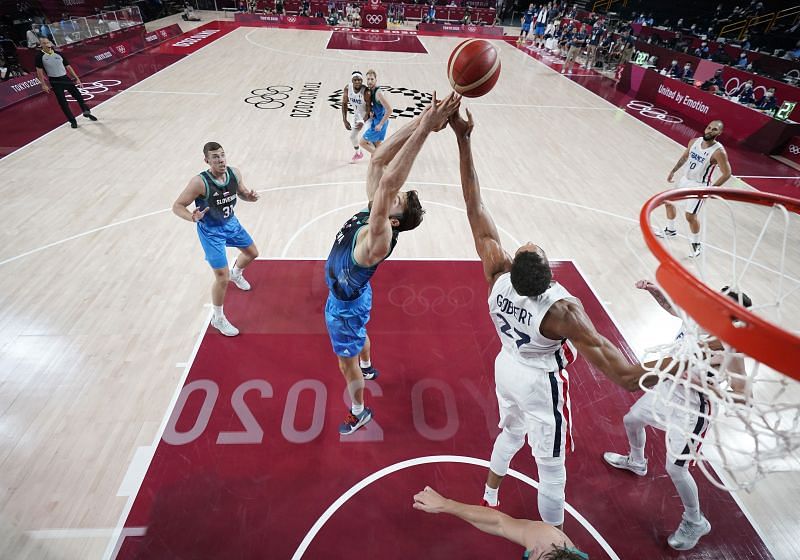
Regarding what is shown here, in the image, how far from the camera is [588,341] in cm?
220

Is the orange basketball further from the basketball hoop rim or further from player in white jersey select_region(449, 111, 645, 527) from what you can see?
the basketball hoop rim

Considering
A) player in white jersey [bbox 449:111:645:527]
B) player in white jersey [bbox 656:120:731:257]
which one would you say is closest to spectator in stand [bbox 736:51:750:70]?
player in white jersey [bbox 656:120:731:257]

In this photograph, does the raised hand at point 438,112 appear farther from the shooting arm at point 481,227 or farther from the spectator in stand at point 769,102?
the spectator in stand at point 769,102

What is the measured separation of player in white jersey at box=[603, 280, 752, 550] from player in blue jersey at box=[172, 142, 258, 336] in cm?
358

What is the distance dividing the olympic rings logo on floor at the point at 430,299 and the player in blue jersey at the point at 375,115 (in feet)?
9.50

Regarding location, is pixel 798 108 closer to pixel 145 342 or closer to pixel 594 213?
pixel 594 213

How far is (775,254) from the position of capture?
634cm

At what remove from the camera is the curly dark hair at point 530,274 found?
86.7 inches

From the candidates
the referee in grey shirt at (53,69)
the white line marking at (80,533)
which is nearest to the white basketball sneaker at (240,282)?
the white line marking at (80,533)

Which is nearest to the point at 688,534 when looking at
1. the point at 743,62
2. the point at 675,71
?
A: the point at 675,71

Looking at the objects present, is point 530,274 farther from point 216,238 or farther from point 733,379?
point 216,238

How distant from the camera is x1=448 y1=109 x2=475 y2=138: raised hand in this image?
2.53 m

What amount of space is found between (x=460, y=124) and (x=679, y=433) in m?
2.34

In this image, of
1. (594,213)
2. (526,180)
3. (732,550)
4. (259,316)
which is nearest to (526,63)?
(526,180)
